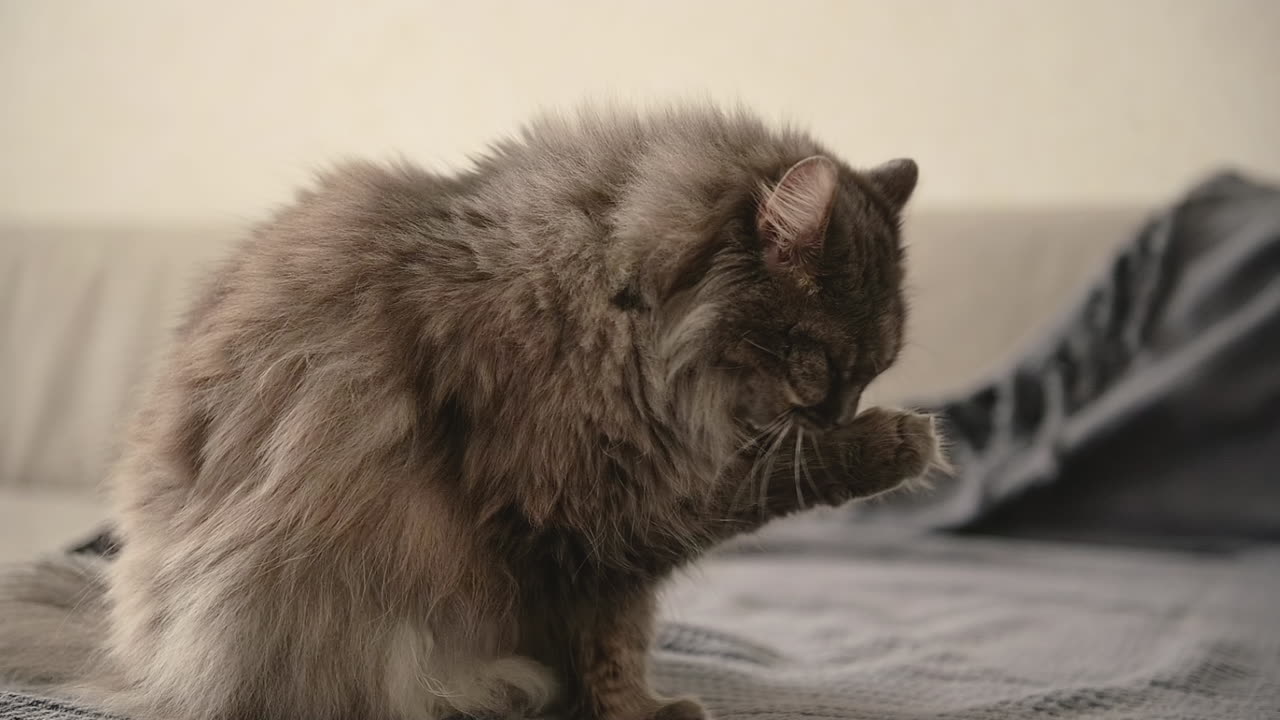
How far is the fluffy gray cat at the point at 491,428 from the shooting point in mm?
921

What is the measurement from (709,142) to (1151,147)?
1.90 meters

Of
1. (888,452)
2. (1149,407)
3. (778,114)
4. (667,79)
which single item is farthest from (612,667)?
(667,79)

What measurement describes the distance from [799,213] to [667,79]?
162 centimetres

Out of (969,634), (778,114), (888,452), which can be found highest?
(778,114)

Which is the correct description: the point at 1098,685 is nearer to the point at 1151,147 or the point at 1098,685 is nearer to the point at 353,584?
the point at 353,584

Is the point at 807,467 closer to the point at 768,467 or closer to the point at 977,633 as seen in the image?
the point at 768,467

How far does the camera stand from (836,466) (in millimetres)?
1106

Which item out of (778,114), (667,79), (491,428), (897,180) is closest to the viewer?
(491,428)

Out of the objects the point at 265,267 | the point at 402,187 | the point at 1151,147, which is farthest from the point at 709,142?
the point at 1151,147

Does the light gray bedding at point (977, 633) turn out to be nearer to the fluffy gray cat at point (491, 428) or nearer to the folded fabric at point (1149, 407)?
the folded fabric at point (1149, 407)

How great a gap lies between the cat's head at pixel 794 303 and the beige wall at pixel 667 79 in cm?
139

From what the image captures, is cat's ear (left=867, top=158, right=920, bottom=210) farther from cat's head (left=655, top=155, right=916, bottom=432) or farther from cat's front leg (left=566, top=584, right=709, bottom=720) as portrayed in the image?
cat's front leg (left=566, top=584, right=709, bottom=720)

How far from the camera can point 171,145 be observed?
2787 mm

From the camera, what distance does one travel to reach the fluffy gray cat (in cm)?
92
